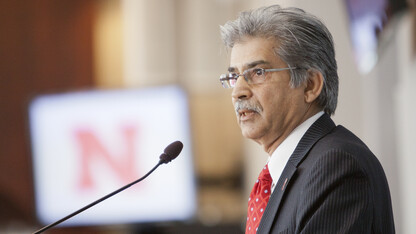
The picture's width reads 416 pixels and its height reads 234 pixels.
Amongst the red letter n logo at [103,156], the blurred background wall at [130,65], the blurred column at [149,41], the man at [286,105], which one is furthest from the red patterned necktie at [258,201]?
the blurred column at [149,41]

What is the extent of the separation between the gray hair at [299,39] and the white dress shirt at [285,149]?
0.08m

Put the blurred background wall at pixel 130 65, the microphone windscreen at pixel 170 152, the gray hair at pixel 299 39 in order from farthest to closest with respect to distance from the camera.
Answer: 1. the blurred background wall at pixel 130 65
2. the microphone windscreen at pixel 170 152
3. the gray hair at pixel 299 39

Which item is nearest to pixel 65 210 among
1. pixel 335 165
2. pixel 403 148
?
pixel 403 148

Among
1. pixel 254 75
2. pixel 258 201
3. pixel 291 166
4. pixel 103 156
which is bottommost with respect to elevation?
pixel 103 156

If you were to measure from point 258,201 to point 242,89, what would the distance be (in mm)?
312

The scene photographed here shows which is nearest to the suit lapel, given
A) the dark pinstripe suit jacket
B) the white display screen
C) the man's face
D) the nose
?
the dark pinstripe suit jacket

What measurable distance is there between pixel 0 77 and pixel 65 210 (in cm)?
256

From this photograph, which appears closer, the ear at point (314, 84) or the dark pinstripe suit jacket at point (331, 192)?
the dark pinstripe suit jacket at point (331, 192)

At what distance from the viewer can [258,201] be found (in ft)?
6.69

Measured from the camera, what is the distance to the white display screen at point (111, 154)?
4785mm

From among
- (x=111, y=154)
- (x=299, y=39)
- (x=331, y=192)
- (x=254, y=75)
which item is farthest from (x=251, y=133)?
(x=111, y=154)

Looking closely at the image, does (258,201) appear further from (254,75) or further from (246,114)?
(254,75)

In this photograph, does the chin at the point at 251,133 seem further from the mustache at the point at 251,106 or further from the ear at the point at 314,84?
the ear at the point at 314,84

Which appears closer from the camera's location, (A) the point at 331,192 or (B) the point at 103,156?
(A) the point at 331,192
